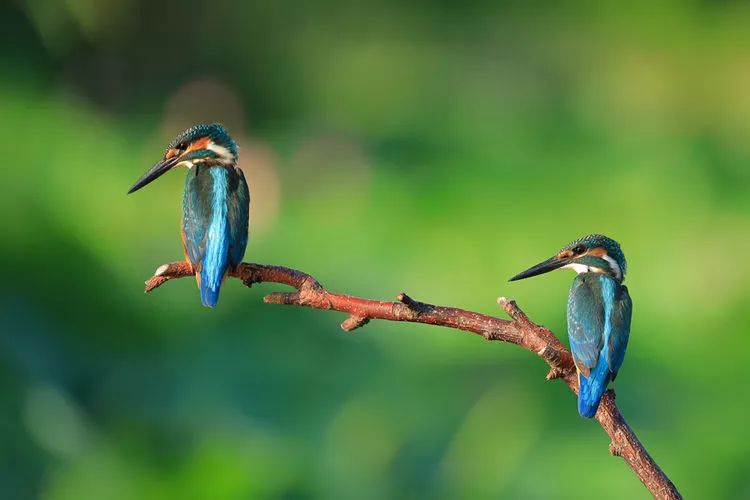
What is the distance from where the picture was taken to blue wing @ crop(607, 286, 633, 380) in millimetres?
1283

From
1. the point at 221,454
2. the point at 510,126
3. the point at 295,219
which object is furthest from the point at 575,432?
the point at 510,126

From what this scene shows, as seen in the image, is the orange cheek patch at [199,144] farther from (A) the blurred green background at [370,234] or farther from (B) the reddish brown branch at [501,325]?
(A) the blurred green background at [370,234]

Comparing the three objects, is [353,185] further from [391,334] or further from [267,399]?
[267,399]

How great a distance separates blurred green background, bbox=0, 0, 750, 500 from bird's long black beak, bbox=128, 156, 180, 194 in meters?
1.75

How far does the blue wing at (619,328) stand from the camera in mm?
1283

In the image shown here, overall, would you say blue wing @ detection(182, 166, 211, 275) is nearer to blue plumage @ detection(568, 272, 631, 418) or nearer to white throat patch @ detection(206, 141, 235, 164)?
white throat patch @ detection(206, 141, 235, 164)

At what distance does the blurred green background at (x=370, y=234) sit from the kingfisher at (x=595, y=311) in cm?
187

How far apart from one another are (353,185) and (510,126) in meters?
0.83

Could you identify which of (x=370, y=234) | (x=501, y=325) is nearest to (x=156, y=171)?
(x=501, y=325)

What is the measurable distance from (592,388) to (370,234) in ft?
10.5

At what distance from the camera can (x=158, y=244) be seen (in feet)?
14.0

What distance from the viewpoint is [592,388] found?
1203 mm

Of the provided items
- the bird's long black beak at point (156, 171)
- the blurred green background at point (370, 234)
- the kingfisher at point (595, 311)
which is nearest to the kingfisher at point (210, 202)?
the bird's long black beak at point (156, 171)

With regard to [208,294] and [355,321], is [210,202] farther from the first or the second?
[355,321]
